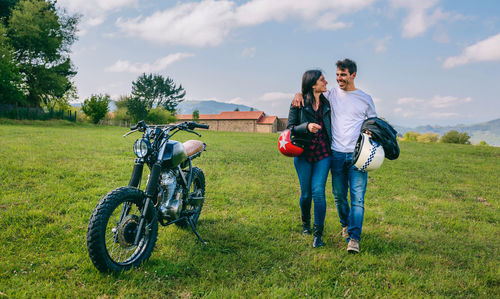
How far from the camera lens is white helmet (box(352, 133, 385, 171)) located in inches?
146

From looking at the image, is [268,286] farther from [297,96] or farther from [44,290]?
[297,96]

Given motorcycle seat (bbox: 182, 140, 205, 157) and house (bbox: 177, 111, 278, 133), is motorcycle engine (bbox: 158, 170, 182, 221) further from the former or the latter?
house (bbox: 177, 111, 278, 133)

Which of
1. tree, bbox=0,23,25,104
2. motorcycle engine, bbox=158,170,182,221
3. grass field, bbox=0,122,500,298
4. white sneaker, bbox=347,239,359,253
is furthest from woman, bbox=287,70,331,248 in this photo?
tree, bbox=0,23,25,104

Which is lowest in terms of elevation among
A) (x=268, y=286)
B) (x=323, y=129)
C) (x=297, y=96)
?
(x=268, y=286)

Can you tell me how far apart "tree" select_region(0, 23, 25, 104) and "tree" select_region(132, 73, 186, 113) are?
36186 mm

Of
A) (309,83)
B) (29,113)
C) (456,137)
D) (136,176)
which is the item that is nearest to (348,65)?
(309,83)

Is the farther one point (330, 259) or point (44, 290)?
point (330, 259)

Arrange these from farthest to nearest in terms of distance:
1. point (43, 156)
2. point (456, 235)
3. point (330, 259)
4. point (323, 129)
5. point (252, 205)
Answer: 1. point (43, 156)
2. point (252, 205)
3. point (456, 235)
4. point (323, 129)
5. point (330, 259)

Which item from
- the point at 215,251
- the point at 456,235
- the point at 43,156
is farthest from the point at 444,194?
the point at 43,156

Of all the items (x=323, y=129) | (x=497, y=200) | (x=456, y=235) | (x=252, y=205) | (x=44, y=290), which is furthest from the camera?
(x=497, y=200)

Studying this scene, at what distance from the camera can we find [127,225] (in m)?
3.19

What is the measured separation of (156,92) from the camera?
75500mm

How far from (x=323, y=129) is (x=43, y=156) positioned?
8589 millimetres

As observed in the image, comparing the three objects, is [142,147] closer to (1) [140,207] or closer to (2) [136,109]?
(1) [140,207]
